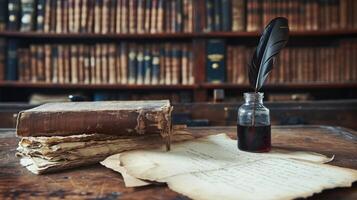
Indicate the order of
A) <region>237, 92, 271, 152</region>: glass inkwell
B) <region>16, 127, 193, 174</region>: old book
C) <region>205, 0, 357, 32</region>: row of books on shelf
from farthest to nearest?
1. <region>205, 0, 357, 32</region>: row of books on shelf
2. <region>237, 92, 271, 152</region>: glass inkwell
3. <region>16, 127, 193, 174</region>: old book

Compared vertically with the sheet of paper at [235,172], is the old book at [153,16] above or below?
above

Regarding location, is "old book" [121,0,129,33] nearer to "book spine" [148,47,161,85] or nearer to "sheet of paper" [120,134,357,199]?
"book spine" [148,47,161,85]

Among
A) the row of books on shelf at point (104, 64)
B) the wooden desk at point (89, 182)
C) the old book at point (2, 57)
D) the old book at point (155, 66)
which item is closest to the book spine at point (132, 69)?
the row of books on shelf at point (104, 64)

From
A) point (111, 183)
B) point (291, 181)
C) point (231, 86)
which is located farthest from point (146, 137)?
point (231, 86)

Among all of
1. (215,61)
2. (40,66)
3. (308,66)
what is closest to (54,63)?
(40,66)

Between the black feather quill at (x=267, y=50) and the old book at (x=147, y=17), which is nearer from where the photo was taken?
the black feather quill at (x=267, y=50)

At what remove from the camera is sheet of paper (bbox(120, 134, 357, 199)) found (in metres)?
0.52

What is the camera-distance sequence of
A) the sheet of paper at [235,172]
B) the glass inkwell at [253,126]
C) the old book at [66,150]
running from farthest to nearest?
1. the glass inkwell at [253,126]
2. the old book at [66,150]
3. the sheet of paper at [235,172]

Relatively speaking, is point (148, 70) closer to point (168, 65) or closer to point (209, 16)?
point (168, 65)

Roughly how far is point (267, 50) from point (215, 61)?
1539 mm

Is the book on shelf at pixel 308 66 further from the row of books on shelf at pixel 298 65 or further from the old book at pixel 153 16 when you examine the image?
the old book at pixel 153 16

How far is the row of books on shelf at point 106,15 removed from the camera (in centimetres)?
236

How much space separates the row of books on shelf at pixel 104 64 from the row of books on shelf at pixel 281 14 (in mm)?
270

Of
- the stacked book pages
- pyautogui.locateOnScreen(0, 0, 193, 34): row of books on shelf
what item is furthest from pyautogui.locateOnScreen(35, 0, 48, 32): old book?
the stacked book pages
